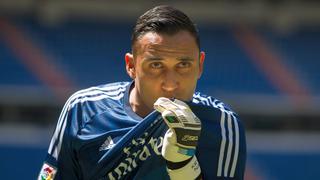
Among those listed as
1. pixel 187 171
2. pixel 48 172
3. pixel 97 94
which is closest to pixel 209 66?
pixel 97 94

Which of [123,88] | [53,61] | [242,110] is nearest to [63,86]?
[53,61]

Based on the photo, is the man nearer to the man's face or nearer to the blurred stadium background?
the man's face

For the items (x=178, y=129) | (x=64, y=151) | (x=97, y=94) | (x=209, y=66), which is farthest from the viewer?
(x=209, y=66)

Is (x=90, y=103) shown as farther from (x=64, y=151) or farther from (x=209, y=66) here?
(x=209, y=66)

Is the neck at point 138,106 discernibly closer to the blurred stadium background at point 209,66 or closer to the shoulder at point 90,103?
the shoulder at point 90,103

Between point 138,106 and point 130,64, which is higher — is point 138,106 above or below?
below

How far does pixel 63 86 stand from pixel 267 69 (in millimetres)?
2764

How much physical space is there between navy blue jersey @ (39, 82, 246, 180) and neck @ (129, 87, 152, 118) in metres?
0.02

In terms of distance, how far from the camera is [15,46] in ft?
33.6

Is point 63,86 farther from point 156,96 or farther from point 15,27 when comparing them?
point 156,96

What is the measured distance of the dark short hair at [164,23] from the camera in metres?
2.19

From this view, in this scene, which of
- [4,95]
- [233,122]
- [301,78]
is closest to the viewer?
[233,122]

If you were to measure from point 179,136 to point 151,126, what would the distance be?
0.20 metres

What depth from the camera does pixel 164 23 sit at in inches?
86.1
